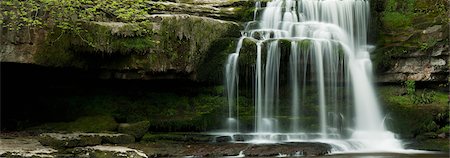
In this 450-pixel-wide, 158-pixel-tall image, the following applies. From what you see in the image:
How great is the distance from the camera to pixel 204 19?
1242cm

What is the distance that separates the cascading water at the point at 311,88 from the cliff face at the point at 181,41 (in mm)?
679

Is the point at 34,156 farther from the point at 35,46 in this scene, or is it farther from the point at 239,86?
the point at 239,86

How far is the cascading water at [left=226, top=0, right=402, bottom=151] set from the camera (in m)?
12.1

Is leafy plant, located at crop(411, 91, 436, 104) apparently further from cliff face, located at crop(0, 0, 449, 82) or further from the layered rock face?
the layered rock face

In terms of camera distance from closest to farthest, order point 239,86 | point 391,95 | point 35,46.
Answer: point 35,46, point 239,86, point 391,95

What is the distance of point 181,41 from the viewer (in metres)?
12.1

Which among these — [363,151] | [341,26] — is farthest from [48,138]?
[341,26]

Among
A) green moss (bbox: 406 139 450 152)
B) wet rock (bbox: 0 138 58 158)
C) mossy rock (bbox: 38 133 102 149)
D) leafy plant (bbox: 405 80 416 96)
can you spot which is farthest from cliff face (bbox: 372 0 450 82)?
wet rock (bbox: 0 138 58 158)

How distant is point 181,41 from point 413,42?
6700 mm

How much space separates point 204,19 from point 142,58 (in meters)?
2.02

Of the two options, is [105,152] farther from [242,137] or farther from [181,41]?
[181,41]

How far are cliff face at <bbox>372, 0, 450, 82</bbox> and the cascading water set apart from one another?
0.62 metres

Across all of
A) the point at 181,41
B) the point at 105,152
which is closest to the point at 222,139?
the point at 181,41

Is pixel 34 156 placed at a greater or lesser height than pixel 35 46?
lesser
